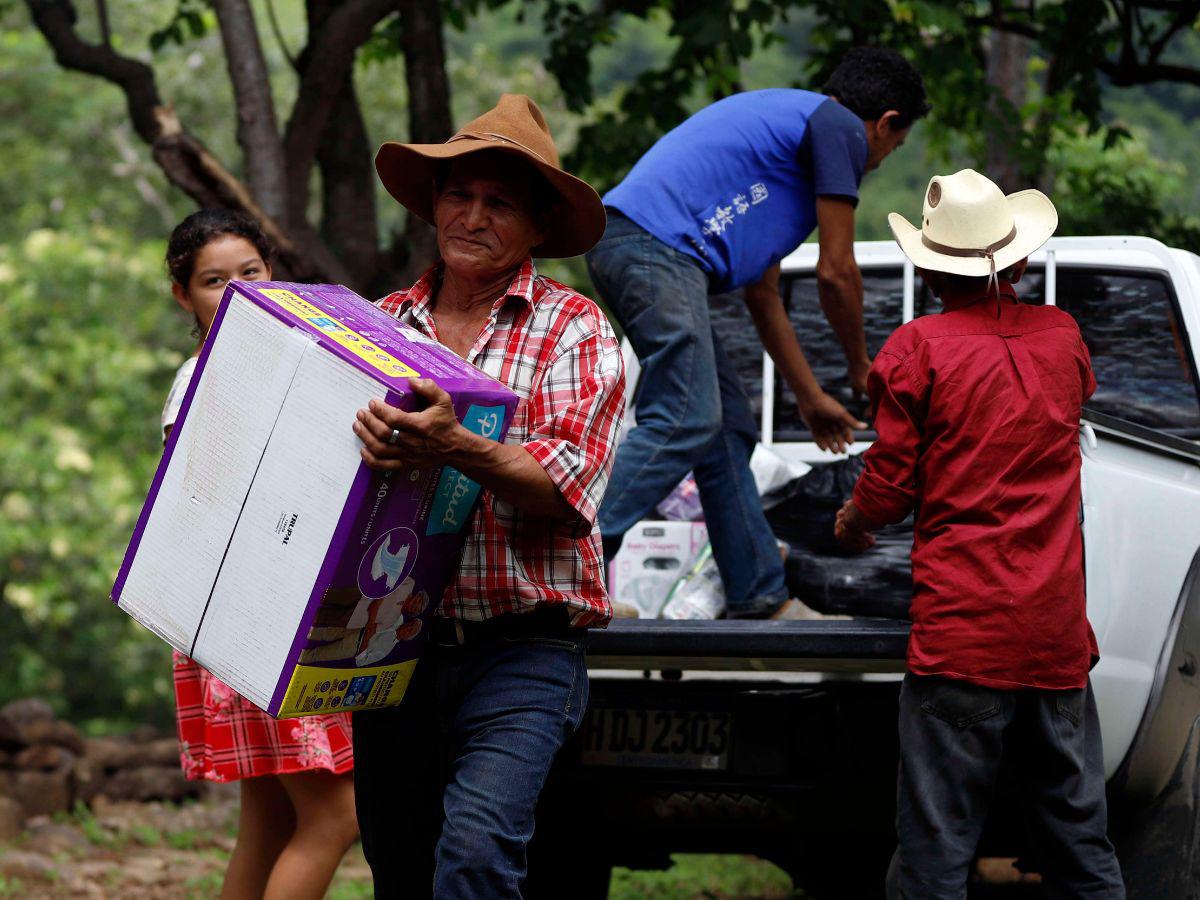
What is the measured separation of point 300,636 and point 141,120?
4965 mm

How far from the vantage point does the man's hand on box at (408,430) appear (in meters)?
2.55

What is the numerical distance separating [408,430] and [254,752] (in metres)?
1.25

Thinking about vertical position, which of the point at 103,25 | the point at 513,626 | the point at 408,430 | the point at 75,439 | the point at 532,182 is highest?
the point at 532,182

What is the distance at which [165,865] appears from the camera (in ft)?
21.8

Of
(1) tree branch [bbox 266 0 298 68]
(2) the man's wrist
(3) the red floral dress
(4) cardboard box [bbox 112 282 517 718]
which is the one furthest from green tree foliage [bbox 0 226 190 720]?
(2) the man's wrist

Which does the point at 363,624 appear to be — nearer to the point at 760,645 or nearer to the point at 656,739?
the point at 760,645

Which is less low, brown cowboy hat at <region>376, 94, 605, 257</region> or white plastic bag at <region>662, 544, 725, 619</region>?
brown cowboy hat at <region>376, 94, 605, 257</region>

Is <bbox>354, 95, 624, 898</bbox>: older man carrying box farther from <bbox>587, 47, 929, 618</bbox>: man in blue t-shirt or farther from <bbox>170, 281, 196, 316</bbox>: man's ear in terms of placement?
<bbox>587, 47, 929, 618</bbox>: man in blue t-shirt

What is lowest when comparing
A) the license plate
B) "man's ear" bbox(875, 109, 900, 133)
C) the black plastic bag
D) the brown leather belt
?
the license plate

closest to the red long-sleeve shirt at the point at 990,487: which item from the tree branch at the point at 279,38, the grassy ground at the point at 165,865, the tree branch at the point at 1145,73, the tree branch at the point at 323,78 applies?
the grassy ground at the point at 165,865

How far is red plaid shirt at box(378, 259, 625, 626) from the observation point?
2.90 m

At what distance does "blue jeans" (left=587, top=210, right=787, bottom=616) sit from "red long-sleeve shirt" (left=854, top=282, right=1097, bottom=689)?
95cm

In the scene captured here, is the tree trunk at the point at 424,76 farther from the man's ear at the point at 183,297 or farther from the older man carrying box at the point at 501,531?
the older man carrying box at the point at 501,531

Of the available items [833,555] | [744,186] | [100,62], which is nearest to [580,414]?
[833,555]
